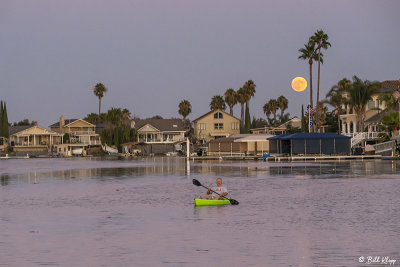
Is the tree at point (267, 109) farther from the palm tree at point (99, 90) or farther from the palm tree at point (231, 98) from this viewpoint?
the palm tree at point (99, 90)

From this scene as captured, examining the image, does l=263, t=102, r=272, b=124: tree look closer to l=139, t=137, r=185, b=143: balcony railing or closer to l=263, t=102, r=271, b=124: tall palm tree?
l=263, t=102, r=271, b=124: tall palm tree

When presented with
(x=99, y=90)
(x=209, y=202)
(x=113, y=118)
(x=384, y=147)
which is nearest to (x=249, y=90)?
(x=113, y=118)

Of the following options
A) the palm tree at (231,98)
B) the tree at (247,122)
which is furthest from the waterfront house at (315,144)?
the palm tree at (231,98)

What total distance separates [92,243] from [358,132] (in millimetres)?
84544

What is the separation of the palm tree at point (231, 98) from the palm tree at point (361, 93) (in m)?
65.3

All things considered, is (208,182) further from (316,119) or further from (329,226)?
(316,119)

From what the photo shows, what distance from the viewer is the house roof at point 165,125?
518 feet

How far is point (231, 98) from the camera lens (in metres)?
A: 164

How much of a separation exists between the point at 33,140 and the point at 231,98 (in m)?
51.7

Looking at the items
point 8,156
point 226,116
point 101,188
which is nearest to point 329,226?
point 101,188

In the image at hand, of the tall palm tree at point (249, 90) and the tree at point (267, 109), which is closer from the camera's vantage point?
the tall palm tree at point (249, 90)

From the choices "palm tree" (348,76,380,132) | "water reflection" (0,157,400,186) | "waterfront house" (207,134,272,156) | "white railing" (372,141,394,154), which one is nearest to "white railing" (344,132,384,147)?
"palm tree" (348,76,380,132)

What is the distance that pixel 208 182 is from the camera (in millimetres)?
48500
